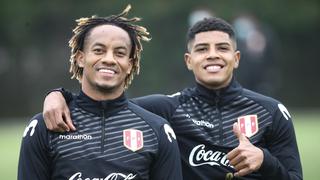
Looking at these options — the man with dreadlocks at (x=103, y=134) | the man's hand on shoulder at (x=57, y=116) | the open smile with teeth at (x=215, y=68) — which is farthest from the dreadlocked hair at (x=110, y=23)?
the open smile with teeth at (x=215, y=68)

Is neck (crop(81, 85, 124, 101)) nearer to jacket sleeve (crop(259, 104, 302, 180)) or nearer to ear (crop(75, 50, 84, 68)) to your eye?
ear (crop(75, 50, 84, 68))

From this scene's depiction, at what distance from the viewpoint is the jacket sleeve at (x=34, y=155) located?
17.5 feet

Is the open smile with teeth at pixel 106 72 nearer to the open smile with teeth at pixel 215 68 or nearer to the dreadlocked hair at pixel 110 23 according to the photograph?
the dreadlocked hair at pixel 110 23

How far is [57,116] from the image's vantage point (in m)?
5.40

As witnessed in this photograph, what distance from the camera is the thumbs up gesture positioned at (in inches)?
218

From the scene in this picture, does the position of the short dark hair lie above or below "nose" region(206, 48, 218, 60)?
above

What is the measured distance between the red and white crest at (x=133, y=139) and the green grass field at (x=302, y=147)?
196 inches

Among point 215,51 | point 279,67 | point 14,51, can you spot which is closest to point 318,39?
point 279,67

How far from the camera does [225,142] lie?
20.2ft

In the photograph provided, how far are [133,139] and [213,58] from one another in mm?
1014

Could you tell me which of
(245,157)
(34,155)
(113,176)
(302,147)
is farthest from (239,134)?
(302,147)

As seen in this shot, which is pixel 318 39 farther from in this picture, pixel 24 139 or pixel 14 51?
pixel 24 139

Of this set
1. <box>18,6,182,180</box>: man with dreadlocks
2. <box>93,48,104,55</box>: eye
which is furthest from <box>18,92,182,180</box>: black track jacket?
<box>93,48,104,55</box>: eye

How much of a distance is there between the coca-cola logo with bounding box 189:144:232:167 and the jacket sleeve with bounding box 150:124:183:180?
585 millimetres
